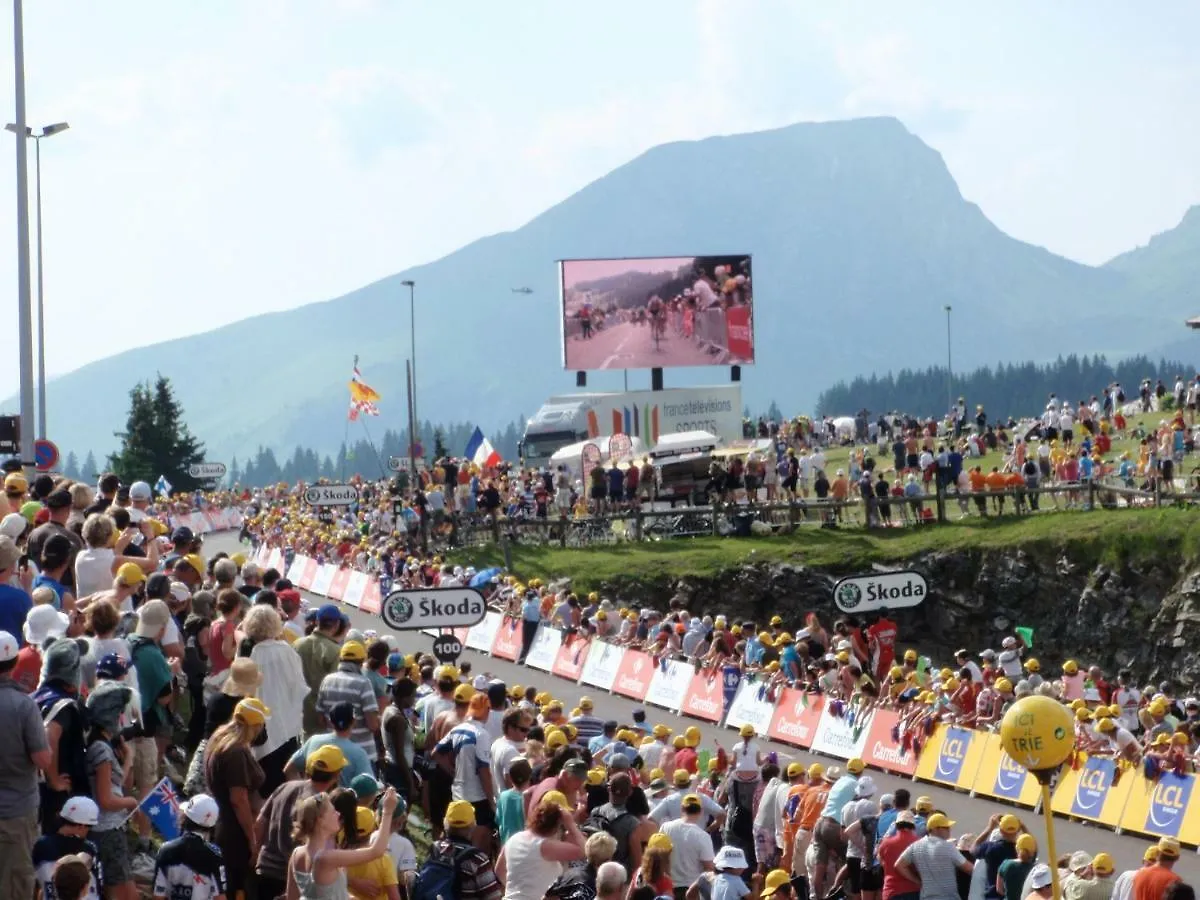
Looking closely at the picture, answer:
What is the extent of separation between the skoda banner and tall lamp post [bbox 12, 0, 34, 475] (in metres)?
12.1

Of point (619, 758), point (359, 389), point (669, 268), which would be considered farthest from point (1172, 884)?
point (669, 268)

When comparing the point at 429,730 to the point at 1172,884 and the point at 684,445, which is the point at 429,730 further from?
the point at 684,445

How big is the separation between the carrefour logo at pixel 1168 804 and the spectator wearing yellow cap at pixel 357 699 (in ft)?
32.1

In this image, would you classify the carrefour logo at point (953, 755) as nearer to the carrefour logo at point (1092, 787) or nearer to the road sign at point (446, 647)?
the carrefour logo at point (1092, 787)

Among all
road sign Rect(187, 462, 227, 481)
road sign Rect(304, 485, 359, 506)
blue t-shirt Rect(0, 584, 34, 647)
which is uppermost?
road sign Rect(187, 462, 227, 481)

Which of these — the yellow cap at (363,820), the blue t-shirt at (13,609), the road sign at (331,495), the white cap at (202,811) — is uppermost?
the road sign at (331,495)

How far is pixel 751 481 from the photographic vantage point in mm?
44938

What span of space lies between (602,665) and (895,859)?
49.0 feet

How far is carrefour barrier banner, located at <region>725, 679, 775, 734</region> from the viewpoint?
23.9 meters

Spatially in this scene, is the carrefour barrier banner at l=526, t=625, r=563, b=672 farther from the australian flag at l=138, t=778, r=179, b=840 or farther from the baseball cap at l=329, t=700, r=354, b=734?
the australian flag at l=138, t=778, r=179, b=840

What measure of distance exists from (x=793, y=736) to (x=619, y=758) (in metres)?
10.9

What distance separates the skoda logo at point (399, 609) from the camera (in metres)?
17.6

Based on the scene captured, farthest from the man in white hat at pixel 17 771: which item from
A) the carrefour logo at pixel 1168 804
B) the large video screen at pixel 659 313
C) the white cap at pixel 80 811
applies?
the large video screen at pixel 659 313

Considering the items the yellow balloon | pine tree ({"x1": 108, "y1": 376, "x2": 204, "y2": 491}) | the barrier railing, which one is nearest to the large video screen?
pine tree ({"x1": 108, "y1": 376, "x2": 204, "y2": 491})
